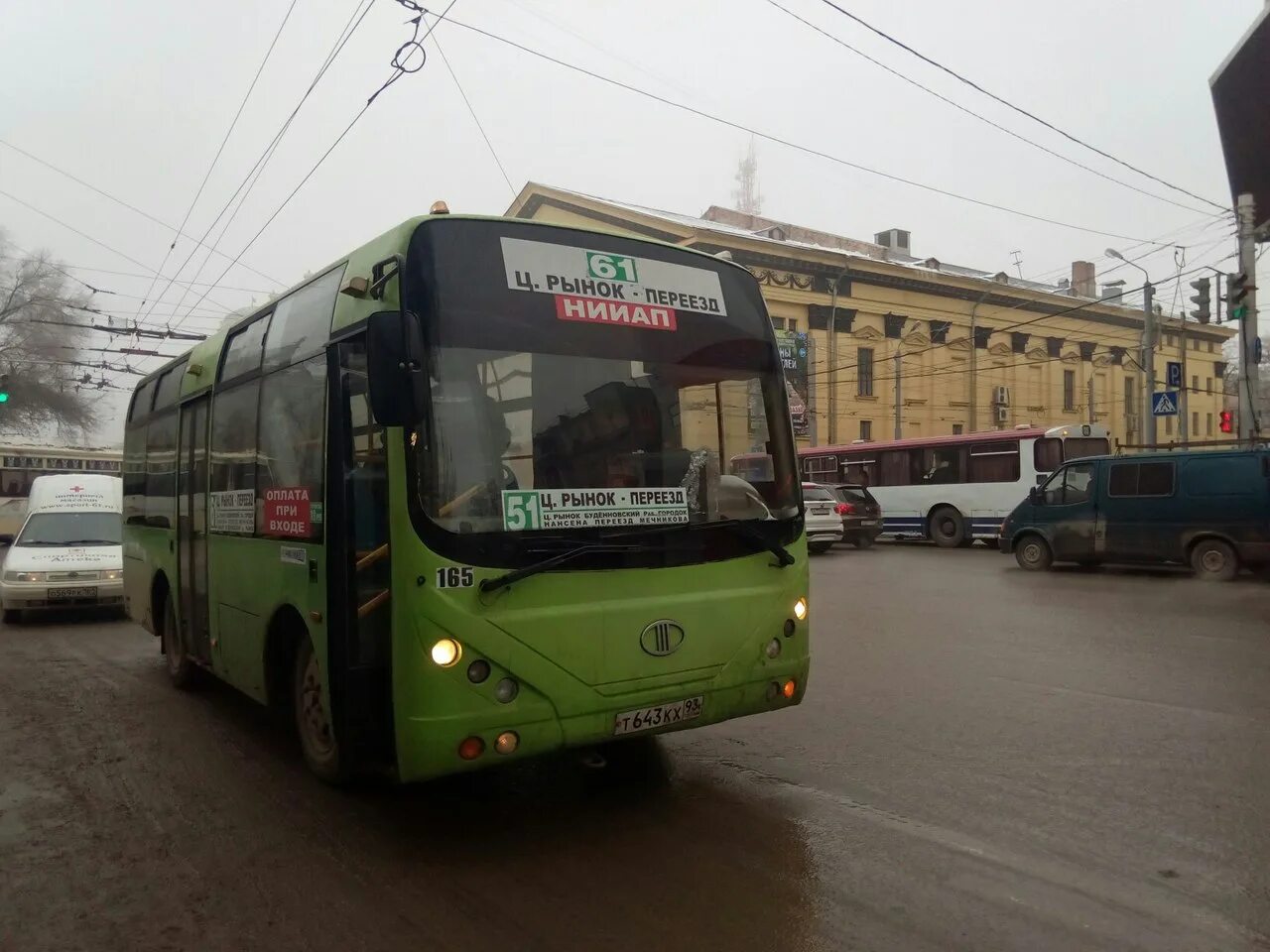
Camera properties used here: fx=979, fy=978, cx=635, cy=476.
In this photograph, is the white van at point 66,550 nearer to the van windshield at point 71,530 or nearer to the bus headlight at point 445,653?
the van windshield at point 71,530

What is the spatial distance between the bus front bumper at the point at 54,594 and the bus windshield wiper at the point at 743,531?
1076cm

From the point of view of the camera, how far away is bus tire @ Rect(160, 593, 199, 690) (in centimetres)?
805

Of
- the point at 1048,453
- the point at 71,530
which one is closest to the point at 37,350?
the point at 71,530

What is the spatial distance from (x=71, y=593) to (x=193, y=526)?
267 inches

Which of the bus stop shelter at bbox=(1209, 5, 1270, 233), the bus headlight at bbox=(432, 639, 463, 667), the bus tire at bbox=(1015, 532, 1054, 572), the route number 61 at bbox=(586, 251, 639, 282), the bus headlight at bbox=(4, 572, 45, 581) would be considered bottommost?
the bus tire at bbox=(1015, 532, 1054, 572)

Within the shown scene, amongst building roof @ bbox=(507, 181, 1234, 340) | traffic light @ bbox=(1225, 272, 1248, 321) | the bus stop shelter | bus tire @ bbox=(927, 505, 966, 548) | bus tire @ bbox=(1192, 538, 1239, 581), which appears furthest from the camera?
building roof @ bbox=(507, 181, 1234, 340)

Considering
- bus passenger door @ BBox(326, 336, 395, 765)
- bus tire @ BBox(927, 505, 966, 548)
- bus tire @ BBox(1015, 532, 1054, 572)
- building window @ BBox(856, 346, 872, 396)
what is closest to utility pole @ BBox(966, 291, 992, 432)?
building window @ BBox(856, 346, 872, 396)

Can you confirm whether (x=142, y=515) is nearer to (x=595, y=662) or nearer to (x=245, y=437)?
(x=245, y=437)

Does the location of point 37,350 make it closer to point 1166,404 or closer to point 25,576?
point 25,576

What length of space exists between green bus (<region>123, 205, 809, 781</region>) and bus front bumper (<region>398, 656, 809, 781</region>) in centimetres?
1

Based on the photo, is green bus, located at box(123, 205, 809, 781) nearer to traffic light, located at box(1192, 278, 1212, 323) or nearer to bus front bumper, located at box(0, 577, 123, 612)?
bus front bumper, located at box(0, 577, 123, 612)

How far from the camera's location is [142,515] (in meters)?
9.12

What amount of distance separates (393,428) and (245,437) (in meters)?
2.35

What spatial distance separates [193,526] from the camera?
7.34 meters
